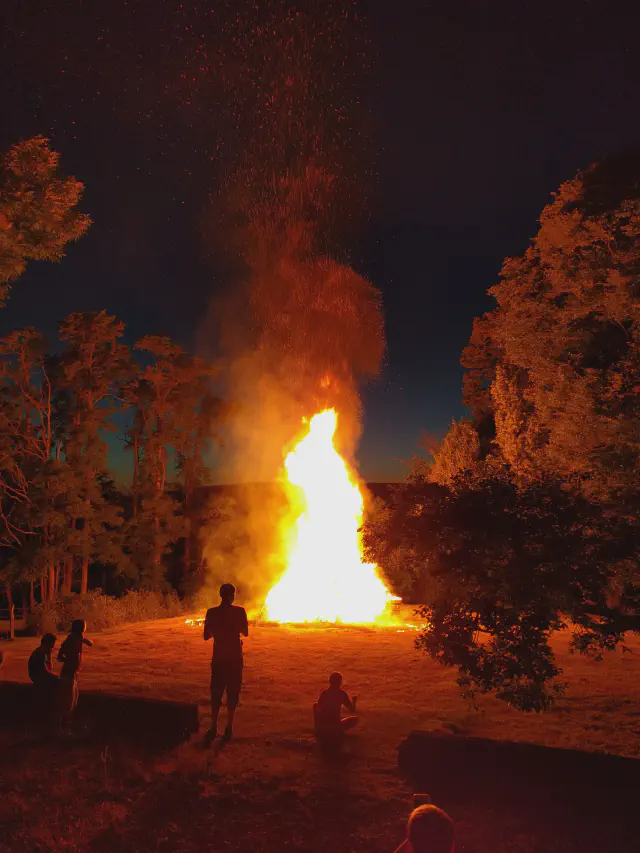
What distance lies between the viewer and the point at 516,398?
16.0 m

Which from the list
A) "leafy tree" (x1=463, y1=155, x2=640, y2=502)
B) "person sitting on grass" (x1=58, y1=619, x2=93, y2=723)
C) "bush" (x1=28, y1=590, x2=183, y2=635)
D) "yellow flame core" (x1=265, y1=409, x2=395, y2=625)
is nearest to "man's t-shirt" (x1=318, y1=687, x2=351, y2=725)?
"person sitting on grass" (x1=58, y1=619, x2=93, y2=723)

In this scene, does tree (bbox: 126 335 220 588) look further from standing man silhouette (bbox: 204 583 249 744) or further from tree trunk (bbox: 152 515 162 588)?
standing man silhouette (bbox: 204 583 249 744)

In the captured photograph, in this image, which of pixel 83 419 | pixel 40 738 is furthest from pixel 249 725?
pixel 83 419

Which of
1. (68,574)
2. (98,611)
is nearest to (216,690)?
(98,611)

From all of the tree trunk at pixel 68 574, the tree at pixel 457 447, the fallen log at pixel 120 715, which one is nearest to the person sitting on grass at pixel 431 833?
the fallen log at pixel 120 715

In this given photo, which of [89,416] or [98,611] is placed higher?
[89,416]

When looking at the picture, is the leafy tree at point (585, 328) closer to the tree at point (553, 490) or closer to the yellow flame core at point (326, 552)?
the tree at point (553, 490)

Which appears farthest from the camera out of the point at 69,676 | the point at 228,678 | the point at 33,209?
the point at 33,209

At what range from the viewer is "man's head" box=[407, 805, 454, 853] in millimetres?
3184

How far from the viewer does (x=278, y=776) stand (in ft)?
21.2

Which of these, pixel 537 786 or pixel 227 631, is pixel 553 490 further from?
pixel 227 631

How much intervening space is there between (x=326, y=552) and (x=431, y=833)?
1971cm

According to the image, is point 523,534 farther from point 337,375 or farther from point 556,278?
point 337,375

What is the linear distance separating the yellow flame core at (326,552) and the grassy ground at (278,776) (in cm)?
1016
